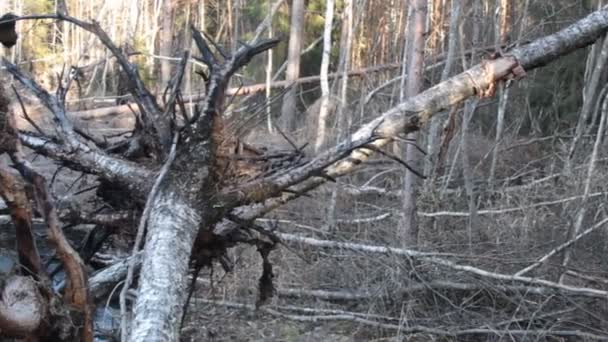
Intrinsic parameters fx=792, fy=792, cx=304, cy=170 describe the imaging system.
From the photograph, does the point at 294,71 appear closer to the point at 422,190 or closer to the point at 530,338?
the point at 422,190

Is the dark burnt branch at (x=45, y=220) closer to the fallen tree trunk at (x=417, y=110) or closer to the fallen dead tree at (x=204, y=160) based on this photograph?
the fallen dead tree at (x=204, y=160)

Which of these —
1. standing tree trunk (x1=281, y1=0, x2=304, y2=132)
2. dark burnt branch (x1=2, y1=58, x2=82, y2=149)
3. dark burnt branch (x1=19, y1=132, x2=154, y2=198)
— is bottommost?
dark burnt branch (x1=19, y1=132, x2=154, y2=198)

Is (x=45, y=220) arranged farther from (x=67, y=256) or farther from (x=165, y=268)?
(x=165, y=268)

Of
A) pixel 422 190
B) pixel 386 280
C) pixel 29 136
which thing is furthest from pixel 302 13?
pixel 29 136

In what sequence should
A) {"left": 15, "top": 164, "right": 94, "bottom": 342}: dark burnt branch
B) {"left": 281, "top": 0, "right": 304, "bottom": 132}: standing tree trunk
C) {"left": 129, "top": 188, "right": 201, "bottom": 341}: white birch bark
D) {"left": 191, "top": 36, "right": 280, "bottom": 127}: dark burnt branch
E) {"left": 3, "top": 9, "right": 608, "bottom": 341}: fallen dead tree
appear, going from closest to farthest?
{"left": 129, "top": 188, "right": 201, "bottom": 341}: white birch bark < {"left": 15, "top": 164, "right": 94, "bottom": 342}: dark burnt branch < {"left": 3, "top": 9, "right": 608, "bottom": 341}: fallen dead tree < {"left": 191, "top": 36, "right": 280, "bottom": 127}: dark burnt branch < {"left": 281, "top": 0, "right": 304, "bottom": 132}: standing tree trunk

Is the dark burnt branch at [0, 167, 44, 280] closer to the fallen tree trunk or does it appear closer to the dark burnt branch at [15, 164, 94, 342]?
the dark burnt branch at [15, 164, 94, 342]

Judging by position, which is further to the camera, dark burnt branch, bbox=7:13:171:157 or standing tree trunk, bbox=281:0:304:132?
standing tree trunk, bbox=281:0:304:132

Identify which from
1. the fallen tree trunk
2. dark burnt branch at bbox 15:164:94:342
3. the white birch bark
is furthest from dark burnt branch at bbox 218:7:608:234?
dark burnt branch at bbox 15:164:94:342

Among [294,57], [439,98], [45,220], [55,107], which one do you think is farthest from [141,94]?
[294,57]

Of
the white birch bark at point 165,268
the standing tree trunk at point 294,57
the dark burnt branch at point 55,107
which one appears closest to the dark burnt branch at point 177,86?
the white birch bark at point 165,268

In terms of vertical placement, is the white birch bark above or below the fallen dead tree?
below

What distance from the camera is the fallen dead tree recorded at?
3.98 meters

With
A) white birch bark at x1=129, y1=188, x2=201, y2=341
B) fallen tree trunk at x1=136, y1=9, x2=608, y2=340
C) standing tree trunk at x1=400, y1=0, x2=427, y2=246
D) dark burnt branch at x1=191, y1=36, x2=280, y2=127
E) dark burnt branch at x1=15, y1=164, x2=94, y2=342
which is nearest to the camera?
white birch bark at x1=129, y1=188, x2=201, y2=341

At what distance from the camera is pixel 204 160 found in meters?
4.31
